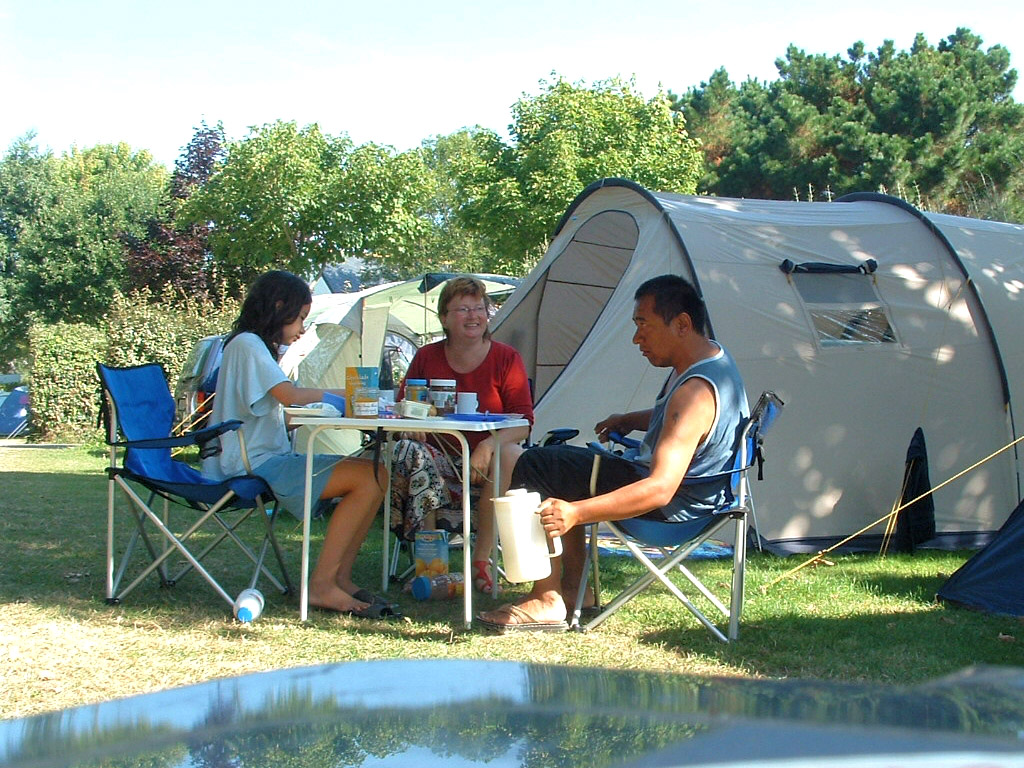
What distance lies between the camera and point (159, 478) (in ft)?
13.9

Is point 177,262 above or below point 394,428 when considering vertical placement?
above

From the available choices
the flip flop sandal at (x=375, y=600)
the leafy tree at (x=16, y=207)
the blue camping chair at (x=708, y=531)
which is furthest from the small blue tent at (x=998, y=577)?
the leafy tree at (x=16, y=207)

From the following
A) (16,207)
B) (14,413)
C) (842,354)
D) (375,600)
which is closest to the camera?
(375,600)

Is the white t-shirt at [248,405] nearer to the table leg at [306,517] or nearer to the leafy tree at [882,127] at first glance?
the table leg at [306,517]

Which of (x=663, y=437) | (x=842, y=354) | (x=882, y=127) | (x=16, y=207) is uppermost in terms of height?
(x=882, y=127)

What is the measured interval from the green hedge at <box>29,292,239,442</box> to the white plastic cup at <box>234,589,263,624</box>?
10423mm

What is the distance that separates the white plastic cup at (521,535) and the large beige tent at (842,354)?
2.62 m

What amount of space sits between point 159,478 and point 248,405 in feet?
1.51

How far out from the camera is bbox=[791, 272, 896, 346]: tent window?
591cm

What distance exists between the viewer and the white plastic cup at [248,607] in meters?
3.88

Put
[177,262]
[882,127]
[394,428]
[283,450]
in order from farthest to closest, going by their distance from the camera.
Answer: [882,127] → [177,262] → [283,450] → [394,428]

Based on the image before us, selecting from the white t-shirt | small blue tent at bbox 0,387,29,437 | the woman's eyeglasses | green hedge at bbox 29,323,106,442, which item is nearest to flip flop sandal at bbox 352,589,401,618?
the white t-shirt

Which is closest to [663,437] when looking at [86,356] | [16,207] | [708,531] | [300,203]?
[708,531]

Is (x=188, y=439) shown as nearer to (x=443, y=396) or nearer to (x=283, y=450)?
(x=283, y=450)
